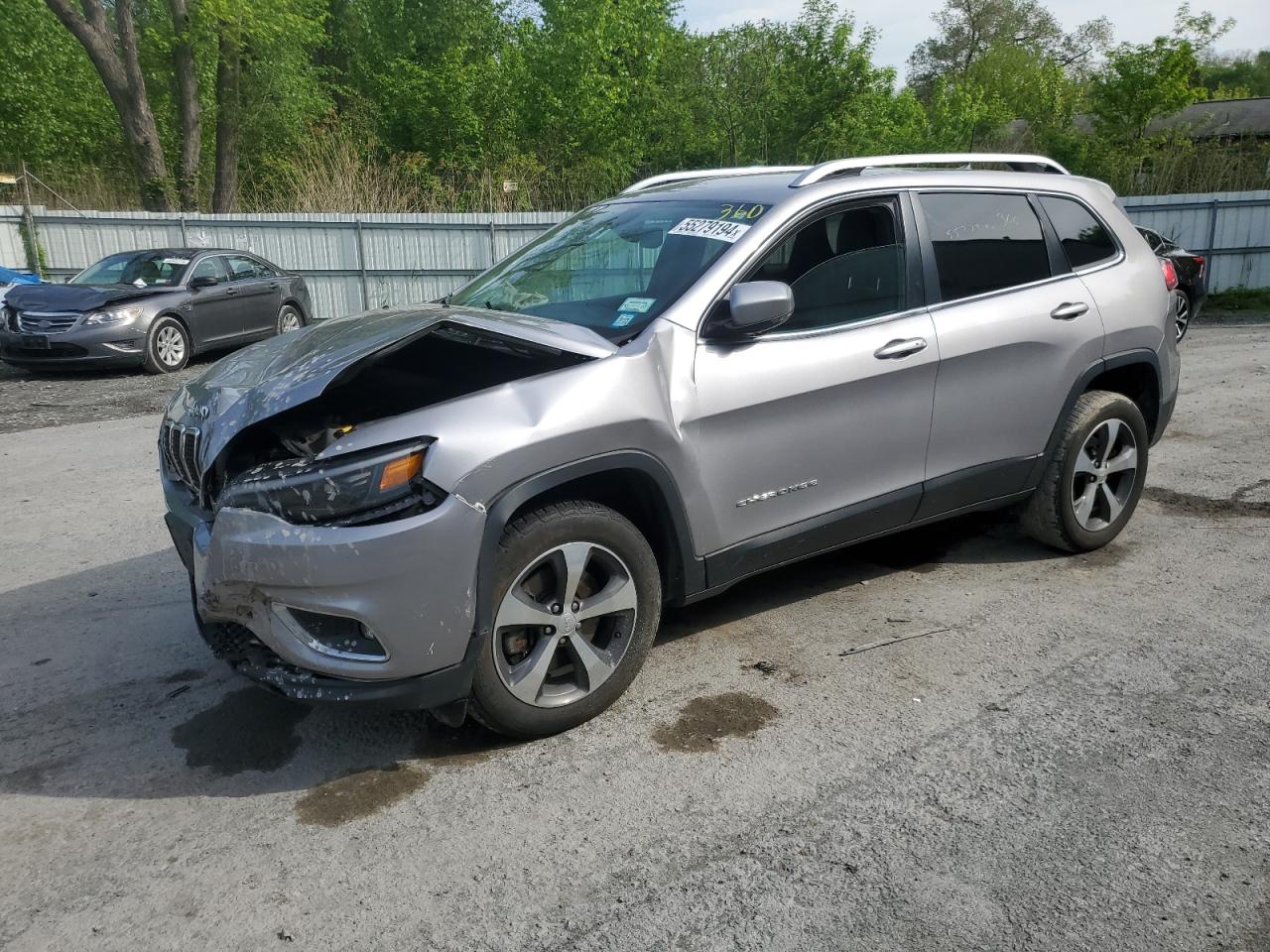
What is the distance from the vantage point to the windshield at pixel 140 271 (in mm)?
13289

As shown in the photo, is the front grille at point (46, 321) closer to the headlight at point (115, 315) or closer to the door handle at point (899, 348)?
the headlight at point (115, 315)

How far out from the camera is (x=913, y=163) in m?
4.57

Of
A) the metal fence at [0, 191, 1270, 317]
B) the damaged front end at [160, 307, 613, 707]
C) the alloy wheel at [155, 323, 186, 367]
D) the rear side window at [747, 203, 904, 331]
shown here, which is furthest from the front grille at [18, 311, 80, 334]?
the rear side window at [747, 203, 904, 331]

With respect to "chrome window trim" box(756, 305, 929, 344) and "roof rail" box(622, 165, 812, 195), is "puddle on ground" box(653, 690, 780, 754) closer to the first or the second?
"chrome window trim" box(756, 305, 929, 344)

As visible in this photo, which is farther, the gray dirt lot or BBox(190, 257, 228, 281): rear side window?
BBox(190, 257, 228, 281): rear side window

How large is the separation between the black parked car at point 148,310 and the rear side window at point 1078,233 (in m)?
11.0

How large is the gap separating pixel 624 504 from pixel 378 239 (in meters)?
17.7

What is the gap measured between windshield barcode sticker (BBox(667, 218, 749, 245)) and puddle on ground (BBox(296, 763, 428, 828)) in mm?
2193

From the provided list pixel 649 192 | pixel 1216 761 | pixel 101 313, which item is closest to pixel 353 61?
pixel 101 313

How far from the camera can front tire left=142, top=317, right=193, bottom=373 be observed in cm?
1262

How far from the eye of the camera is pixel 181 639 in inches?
169

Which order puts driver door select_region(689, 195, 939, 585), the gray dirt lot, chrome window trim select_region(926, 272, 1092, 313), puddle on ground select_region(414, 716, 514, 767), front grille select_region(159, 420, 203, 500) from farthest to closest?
chrome window trim select_region(926, 272, 1092, 313) < driver door select_region(689, 195, 939, 585) < front grille select_region(159, 420, 203, 500) < puddle on ground select_region(414, 716, 514, 767) < the gray dirt lot

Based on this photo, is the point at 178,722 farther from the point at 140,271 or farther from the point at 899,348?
the point at 140,271

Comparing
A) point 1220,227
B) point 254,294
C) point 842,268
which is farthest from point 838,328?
point 1220,227
